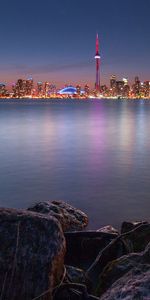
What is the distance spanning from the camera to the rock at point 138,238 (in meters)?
6.66

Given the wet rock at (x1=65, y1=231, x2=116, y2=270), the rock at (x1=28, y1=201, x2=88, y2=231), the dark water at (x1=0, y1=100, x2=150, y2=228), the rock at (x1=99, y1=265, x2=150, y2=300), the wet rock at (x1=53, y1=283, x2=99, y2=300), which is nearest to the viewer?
the rock at (x1=99, y1=265, x2=150, y2=300)

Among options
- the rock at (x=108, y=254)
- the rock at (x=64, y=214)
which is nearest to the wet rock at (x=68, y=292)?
the rock at (x=108, y=254)

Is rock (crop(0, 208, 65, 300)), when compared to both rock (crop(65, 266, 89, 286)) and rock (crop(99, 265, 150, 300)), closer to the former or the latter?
rock (crop(65, 266, 89, 286))

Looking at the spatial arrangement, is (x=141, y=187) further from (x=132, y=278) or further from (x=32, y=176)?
(x=132, y=278)

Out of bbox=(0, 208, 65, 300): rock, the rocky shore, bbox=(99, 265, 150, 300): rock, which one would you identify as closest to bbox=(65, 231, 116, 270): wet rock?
the rocky shore

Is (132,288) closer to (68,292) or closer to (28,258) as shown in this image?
(28,258)

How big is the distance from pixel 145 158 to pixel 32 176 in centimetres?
655

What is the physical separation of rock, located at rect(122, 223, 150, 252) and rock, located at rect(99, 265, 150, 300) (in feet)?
9.02

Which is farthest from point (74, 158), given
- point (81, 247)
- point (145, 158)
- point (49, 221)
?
point (49, 221)

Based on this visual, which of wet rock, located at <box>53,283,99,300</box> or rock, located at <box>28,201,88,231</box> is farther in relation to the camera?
rock, located at <box>28,201,88,231</box>

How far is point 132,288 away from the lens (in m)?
3.44

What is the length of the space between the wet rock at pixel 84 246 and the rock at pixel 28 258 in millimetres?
1745

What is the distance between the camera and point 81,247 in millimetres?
6656

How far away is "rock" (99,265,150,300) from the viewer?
10.8ft
